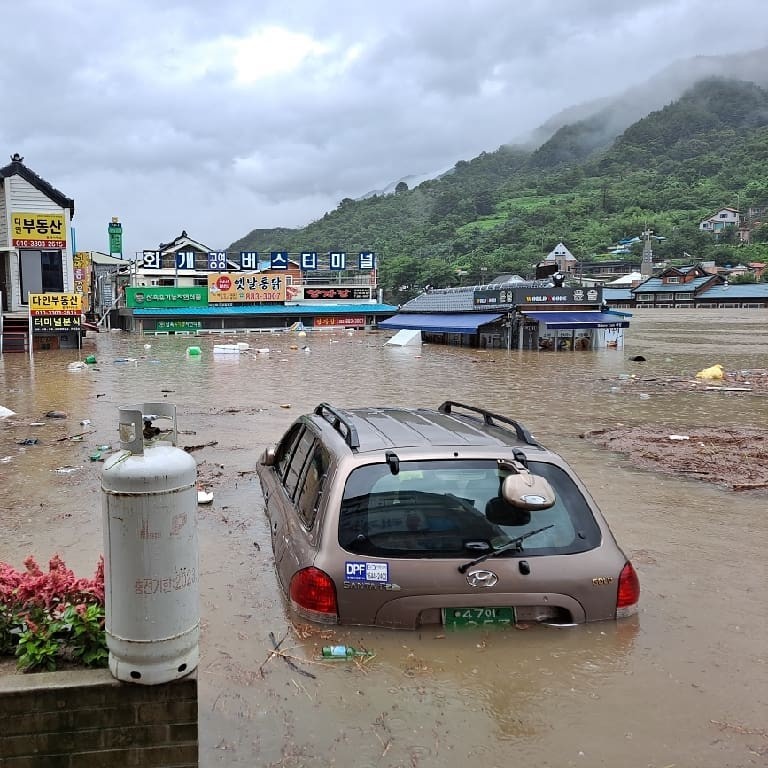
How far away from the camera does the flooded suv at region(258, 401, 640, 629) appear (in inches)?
152

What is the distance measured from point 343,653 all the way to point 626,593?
161 centimetres

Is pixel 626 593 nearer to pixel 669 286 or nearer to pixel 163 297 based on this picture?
pixel 163 297

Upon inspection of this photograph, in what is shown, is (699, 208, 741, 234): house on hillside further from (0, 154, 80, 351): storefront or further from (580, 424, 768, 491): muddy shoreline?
(580, 424, 768, 491): muddy shoreline

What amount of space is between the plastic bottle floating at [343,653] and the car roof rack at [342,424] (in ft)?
3.64

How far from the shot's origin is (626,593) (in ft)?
13.5

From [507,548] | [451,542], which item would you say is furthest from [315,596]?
[507,548]

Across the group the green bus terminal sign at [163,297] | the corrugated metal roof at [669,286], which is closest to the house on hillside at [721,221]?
the corrugated metal roof at [669,286]

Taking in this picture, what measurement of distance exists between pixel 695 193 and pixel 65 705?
179666 mm

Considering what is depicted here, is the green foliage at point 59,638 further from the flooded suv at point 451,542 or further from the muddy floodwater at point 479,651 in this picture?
the flooded suv at point 451,542

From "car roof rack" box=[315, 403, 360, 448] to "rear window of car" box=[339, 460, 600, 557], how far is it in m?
0.32

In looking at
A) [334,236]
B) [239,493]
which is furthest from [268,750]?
[334,236]

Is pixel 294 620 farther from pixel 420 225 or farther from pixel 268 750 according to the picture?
pixel 420 225

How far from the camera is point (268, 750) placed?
3.21 meters

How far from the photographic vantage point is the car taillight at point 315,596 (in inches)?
153
